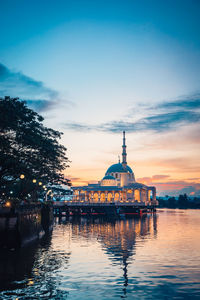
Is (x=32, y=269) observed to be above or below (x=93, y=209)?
below

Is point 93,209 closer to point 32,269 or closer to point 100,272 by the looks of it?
point 32,269

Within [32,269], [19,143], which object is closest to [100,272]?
[32,269]

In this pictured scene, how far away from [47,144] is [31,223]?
1915 cm

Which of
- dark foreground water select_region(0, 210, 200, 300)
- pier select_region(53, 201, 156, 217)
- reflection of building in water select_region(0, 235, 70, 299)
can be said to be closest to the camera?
dark foreground water select_region(0, 210, 200, 300)

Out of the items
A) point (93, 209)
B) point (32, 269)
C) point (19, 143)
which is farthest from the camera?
point (93, 209)

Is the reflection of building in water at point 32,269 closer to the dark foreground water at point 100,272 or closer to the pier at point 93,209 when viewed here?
the dark foreground water at point 100,272

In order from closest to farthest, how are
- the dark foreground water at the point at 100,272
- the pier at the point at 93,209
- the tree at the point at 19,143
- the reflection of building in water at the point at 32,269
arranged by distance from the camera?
1. the dark foreground water at the point at 100,272
2. the reflection of building in water at the point at 32,269
3. the tree at the point at 19,143
4. the pier at the point at 93,209

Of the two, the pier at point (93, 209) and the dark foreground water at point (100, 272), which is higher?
Answer: the pier at point (93, 209)

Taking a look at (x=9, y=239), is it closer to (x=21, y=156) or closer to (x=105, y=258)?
(x=105, y=258)

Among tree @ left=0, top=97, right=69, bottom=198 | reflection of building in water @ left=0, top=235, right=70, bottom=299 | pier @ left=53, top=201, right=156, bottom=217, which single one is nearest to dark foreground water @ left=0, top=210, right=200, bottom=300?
reflection of building in water @ left=0, top=235, right=70, bottom=299

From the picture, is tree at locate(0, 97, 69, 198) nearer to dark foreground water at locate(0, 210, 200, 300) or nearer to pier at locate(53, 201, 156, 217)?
dark foreground water at locate(0, 210, 200, 300)

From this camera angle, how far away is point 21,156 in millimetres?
59000

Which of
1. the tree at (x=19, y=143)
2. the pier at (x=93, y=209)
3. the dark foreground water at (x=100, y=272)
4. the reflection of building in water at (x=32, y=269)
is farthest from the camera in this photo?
the pier at (x=93, y=209)

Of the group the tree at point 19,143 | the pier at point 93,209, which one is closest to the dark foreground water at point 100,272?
the tree at point 19,143
